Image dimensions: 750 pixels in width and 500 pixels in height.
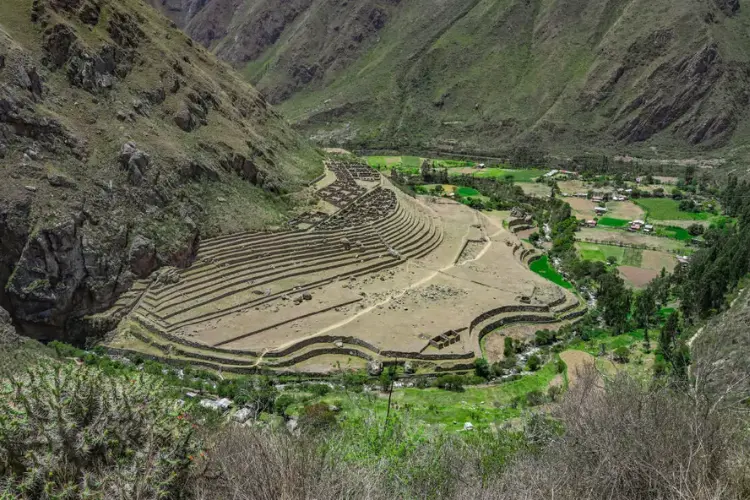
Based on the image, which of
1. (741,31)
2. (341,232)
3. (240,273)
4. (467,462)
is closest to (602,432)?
(467,462)

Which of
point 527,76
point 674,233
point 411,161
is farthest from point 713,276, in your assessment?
point 527,76

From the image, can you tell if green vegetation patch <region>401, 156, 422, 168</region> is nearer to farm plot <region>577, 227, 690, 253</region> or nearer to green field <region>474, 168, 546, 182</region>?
green field <region>474, 168, 546, 182</region>

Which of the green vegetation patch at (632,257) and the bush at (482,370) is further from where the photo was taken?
the green vegetation patch at (632,257)

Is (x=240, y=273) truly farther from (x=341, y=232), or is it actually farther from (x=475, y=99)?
(x=475, y=99)

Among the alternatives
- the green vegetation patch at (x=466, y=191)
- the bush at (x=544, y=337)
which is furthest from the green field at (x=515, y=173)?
the bush at (x=544, y=337)

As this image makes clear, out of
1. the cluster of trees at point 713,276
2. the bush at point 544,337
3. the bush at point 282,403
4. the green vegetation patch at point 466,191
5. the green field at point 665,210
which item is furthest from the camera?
the green vegetation patch at point 466,191

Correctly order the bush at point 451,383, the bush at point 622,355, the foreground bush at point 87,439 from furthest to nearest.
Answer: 1. the bush at point 622,355
2. the bush at point 451,383
3. the foreground bush at point 87,439

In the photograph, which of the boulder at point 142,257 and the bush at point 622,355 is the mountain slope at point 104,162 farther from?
the bush at point 622,355
